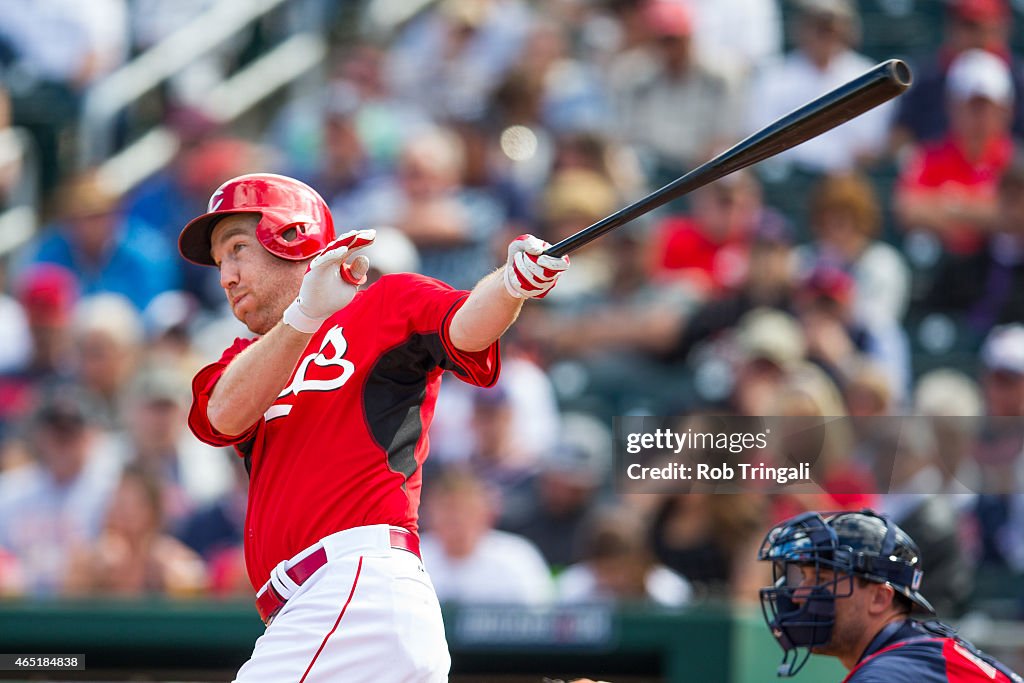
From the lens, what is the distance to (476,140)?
8.26 m

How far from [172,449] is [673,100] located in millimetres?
3332

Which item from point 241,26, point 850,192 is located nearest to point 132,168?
point 241,26

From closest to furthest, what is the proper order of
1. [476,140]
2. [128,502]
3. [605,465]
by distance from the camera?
1. [128,502]
2. [605,465]
3. [476,140]

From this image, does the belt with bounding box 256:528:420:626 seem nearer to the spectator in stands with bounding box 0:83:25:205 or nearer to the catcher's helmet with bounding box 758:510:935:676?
the catcher's helmet with bounding box 758:510:935:676

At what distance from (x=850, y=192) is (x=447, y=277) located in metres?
2.07

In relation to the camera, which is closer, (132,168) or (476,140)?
(476,140)

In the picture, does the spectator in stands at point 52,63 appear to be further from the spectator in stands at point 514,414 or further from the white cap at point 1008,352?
the white cap at point 1008,352

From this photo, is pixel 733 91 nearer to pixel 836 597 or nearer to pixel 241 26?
pixel 241 26

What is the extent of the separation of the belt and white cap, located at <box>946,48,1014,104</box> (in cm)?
523

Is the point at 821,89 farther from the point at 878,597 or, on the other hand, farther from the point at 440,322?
the point at 440,322

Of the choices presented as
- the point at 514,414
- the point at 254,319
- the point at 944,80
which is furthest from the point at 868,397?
the point at 254,319

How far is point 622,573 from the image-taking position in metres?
5.62

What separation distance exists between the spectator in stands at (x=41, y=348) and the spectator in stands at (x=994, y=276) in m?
4.46

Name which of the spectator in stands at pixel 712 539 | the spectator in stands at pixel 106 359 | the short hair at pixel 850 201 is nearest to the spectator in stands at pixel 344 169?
the spectator in stands at pixel 106 359
